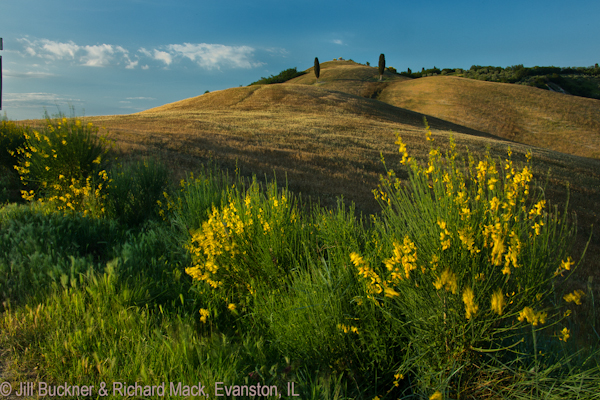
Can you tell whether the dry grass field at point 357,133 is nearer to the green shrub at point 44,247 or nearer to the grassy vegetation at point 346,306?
the grassy vegetation at point 346,306

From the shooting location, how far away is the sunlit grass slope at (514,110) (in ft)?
120

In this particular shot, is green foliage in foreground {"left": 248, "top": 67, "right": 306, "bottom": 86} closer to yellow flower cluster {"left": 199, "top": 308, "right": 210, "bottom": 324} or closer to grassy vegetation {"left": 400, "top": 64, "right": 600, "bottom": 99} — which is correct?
grassy vegetation {"left": 400, "top": 64, "right": 600, "bottom": 99}

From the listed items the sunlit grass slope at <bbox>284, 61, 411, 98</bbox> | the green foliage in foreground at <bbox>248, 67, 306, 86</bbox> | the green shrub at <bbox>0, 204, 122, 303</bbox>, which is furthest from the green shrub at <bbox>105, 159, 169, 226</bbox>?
the green foliage in foreground at <bbox>248, 67, 306, 86</bbox>

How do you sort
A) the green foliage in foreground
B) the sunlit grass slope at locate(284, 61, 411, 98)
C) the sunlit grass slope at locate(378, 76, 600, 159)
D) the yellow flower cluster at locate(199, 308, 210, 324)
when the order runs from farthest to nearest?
the green foliage in foreground → the sunlit grass slope at locate(284, 61, 411, 98) → the sunlit grass slope at locate(378, 76, 600, 159) → the yellow flower cluster at locate(199, 308, 210, 324)

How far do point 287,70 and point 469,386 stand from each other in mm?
74971

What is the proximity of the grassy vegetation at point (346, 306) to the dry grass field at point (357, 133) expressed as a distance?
717 mm

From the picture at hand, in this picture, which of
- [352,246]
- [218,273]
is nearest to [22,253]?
[218,273]

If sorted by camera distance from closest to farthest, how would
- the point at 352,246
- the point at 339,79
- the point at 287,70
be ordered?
the point at 352,246, the point at 339,79, the point at 287,70

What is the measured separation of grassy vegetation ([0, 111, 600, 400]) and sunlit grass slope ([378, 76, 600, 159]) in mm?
39133

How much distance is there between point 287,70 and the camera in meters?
72.0

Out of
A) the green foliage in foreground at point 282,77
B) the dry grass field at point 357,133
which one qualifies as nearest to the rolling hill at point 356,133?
the dry grass field at point 357,133

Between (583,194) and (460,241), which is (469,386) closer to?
(460,241)

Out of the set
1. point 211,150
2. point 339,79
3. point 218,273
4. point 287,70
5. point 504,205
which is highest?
point 287,70

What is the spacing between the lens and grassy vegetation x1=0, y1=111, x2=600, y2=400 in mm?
2367
